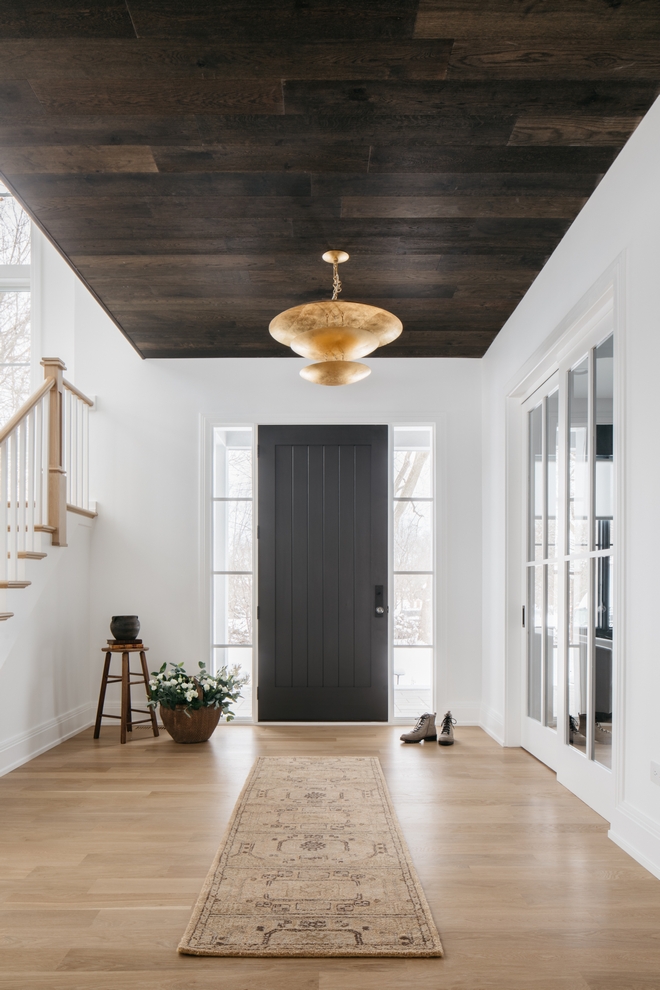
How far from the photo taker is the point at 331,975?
81.5 inches

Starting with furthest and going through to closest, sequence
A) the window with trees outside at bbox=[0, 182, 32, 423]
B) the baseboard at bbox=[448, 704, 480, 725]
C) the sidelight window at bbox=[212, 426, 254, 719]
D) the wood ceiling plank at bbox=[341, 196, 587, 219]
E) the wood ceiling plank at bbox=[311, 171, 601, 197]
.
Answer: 1. the window with trees outside at bbox=[0, 182, 32, 423]
2. the sidelight window at bbox=[212, 426, 254, 719]
3. the baseboard at bbox=[448, 704, 480, 725]
4. the wood ceiling plank at bbox=[341, 196, 587, 219]
5. the wood ceiling plank at bbox=[311, 171, 601, 197]

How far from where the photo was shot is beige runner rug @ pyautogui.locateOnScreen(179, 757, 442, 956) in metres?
2.23

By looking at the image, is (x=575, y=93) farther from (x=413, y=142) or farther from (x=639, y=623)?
(x=639, y=623)

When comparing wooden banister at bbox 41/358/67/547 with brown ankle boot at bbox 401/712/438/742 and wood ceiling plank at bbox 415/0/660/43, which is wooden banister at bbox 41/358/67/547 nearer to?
brown ankle boot at bbox 401/712/438/742

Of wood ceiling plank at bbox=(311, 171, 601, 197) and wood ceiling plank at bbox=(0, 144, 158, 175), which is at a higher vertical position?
wood ceiling plank at bbox=(0, 144, 158, 175)

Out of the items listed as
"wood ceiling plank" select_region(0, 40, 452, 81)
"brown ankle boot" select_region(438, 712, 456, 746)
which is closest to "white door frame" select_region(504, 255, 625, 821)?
"brown ankle boot" select_region(438, 712, 456, 746)

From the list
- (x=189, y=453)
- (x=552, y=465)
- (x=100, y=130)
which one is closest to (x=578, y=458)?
(x=552, y=465)

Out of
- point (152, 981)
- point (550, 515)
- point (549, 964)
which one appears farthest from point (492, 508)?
point (152, 981)

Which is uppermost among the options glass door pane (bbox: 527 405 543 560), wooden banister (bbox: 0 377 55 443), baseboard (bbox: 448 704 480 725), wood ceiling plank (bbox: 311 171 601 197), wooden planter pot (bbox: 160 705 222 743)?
wood ceiling plank (bbox: 311 171 601 197)

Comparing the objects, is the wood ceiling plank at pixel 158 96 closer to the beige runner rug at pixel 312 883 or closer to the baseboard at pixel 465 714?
the beige runner rug at pixel 312 883

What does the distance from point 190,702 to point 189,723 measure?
14 centimetres

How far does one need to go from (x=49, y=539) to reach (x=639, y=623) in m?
3.66

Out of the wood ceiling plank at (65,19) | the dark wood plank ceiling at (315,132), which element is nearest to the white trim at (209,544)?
the dark wood plank ceiling at (315,132)

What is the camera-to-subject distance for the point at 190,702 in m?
4.94
